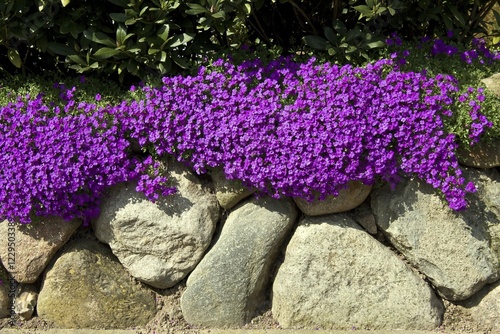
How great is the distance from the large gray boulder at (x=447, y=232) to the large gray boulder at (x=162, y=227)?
43.0 inches

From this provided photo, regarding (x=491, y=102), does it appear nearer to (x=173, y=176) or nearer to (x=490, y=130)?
(x=490, y=130)

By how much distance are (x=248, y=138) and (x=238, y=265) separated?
0.76 meters

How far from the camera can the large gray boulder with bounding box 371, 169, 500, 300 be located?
3406mm

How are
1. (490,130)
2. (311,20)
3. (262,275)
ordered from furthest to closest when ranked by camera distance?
(311,20), (262,275), (490,130)

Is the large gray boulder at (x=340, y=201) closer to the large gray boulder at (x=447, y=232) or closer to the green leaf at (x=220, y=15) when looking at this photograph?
the large gray boulder at (x=447, y=232)

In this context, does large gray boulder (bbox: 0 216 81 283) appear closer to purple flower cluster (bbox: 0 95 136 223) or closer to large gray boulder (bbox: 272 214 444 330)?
purple flower cluster (bbox: 0 95 136 223)

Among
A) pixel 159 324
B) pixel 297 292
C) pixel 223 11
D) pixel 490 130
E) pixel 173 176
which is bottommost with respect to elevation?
pixel 159 324

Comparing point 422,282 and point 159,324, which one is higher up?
point 422,282

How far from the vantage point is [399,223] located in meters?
3.46

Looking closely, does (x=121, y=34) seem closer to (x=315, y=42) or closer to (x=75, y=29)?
(x=75, y=29)

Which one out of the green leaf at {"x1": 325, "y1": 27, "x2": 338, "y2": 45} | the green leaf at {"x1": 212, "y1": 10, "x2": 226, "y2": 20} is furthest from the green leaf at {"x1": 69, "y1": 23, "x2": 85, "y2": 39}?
the green leaf at {"x1": 325, "y1": 27, "x2": 338, "y2": 45}

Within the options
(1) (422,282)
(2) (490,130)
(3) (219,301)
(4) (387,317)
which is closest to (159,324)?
(3) (219,301)

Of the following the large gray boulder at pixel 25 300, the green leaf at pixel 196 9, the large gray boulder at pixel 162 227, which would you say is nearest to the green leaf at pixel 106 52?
the green leaf at pixel 196 9

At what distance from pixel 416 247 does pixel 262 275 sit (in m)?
0.93
